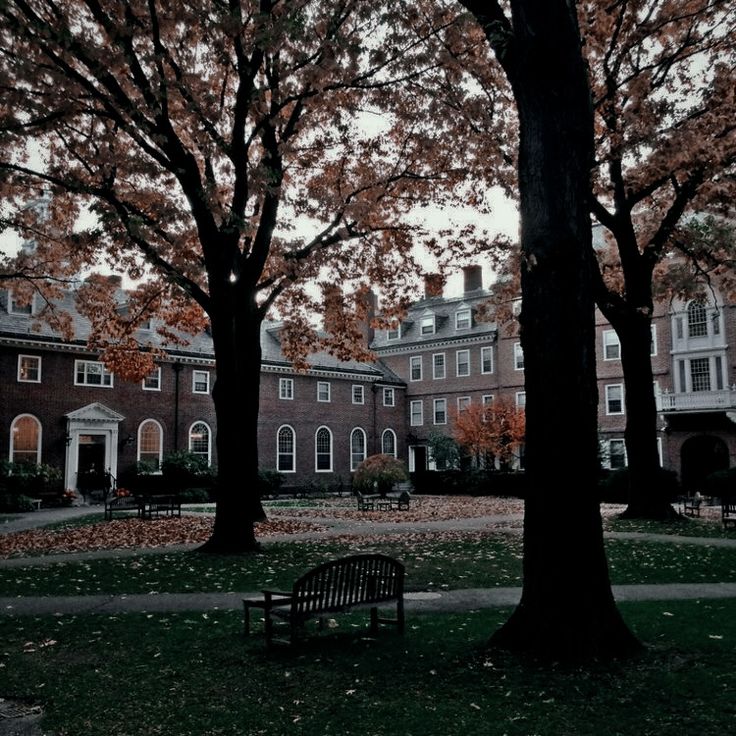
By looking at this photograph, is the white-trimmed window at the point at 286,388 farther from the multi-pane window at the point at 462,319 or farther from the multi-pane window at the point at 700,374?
the multi-pane window at the point at 700,374

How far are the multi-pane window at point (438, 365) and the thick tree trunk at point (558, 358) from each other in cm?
4349

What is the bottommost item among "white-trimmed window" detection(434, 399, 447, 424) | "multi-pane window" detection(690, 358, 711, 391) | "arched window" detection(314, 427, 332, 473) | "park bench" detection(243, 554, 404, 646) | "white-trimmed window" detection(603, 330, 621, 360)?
"park bench" detection(243, 554, 404, 646)

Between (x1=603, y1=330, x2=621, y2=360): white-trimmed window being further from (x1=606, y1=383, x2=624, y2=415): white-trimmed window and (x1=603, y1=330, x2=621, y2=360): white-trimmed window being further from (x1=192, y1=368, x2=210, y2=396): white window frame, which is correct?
(x1=192, y1=368, x2=210, y2=396): white window frame

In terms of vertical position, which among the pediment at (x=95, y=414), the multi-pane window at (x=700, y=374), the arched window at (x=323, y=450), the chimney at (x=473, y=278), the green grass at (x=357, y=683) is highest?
the chimney at (x=473, y=278)

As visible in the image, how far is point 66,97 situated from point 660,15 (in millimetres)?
13129

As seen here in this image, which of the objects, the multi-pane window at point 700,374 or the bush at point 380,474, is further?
the multi-pane window at point 700,374

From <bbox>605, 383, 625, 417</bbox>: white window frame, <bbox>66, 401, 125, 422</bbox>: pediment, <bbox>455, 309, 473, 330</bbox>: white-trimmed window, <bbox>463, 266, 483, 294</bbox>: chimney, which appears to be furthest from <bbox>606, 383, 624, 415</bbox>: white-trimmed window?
<bbox>66, 401, 125, 422</bbox>: pediment

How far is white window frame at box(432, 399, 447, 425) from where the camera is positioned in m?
50.3

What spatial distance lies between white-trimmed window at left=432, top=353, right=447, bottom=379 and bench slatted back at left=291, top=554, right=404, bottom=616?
42830mm

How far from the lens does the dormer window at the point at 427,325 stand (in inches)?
2088

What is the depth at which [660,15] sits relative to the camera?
17641mm

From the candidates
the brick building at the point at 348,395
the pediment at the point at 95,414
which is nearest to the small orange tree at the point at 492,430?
the brick building at the point at 348,395

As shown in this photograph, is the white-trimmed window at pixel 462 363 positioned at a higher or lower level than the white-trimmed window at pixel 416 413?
higher

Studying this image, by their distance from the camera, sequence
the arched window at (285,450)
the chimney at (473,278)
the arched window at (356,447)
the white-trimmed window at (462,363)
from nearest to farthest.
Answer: the arched window at (285,450), the arched window at (356,447), the white-trimmed window at (462,363), the chimney at (473,278)
